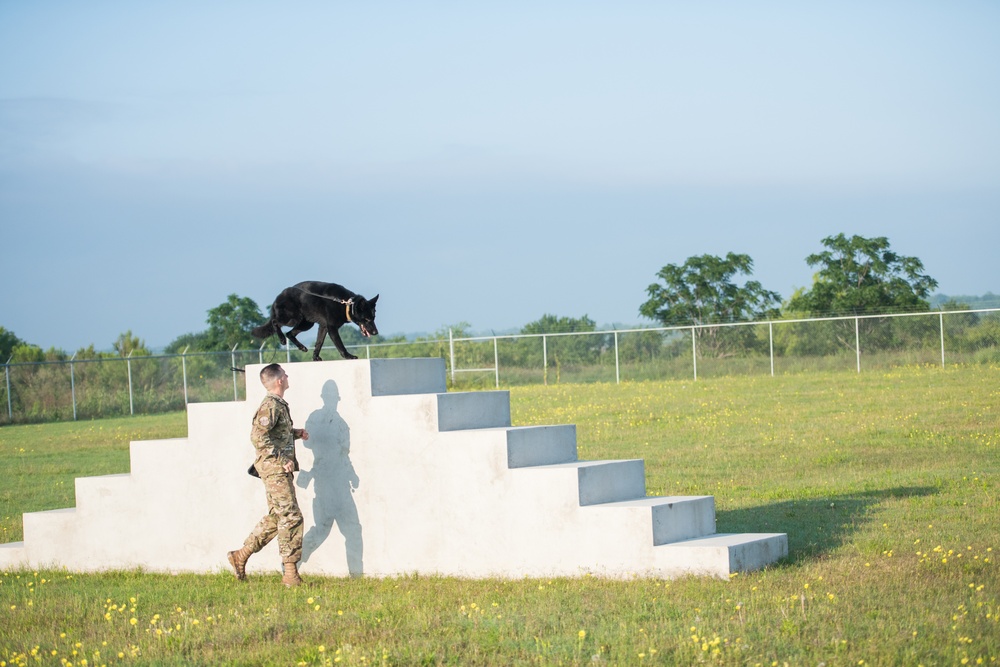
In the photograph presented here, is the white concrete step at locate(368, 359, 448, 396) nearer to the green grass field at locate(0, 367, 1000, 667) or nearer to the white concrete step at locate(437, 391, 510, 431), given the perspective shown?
the white concrete step at locate(437, 391, 510, 431)

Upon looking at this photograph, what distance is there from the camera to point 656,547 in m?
9.89

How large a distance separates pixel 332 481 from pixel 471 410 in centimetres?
149

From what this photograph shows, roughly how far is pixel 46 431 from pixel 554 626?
29.2 metres

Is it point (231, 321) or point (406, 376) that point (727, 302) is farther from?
point (406, 376)

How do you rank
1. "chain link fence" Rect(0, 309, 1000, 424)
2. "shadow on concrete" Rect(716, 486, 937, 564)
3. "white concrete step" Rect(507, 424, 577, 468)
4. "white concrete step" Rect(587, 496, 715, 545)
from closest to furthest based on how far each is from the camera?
1. "white concrete step" Rect(587, 496, 715, 545)
2. "white concrete step" Rect(507, 424, 577, 468)
3. "shadow on concrete" Rect(716, 486, 937, 564)
4. "chain link fence" Rect(0, 309, 1000, 424)

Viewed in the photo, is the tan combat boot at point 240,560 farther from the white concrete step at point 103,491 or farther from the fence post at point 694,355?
the fence post at point 694,355

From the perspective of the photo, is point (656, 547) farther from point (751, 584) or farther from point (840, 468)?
point (840, 468)

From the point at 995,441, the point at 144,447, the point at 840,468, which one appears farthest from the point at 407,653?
the point at 995,441

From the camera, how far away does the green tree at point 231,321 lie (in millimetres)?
51938

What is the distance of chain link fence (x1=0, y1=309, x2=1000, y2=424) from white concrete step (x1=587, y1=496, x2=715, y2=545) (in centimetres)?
2524

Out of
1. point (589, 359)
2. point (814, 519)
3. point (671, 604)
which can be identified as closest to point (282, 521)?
point (671, 604)

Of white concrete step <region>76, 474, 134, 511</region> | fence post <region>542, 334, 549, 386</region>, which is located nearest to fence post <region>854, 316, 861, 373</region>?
fence post <region>542, 334, 549, 386</region>

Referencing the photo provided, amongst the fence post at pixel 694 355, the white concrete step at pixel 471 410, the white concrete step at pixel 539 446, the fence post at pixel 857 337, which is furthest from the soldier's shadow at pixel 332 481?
the fence post at pixel 694 355

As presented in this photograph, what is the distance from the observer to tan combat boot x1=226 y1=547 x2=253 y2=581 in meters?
11.0
